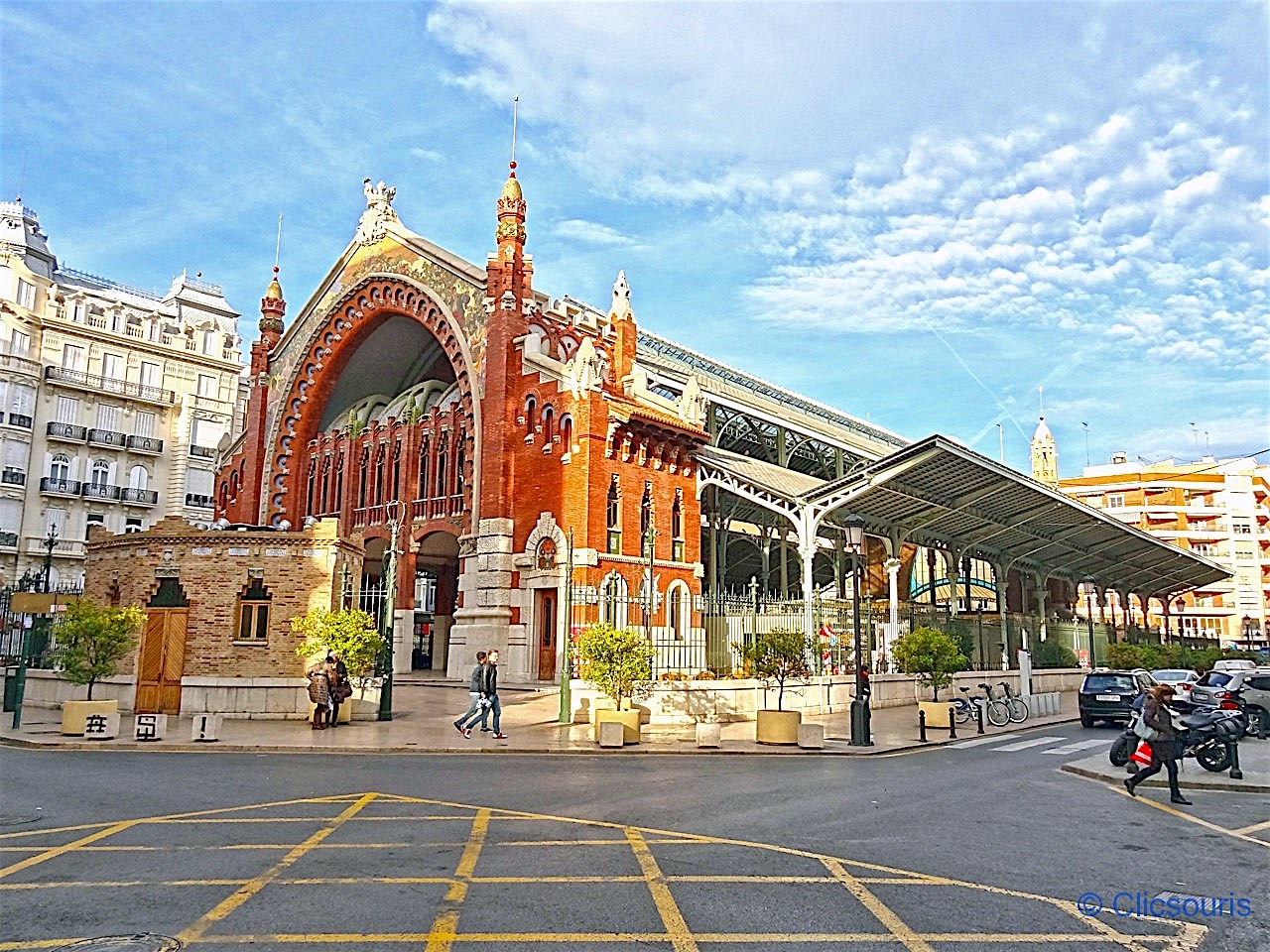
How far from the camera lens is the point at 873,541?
46.2m

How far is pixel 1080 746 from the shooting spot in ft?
64.2

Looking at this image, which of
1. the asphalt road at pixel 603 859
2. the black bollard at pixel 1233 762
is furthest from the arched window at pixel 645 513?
the black bollard at pixel 1233 762

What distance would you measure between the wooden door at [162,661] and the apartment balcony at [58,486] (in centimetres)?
3520

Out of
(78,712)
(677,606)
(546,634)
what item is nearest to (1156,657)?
(677,606)

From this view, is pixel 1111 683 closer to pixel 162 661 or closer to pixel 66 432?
pixel 162 661

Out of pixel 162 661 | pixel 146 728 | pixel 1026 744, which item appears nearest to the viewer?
pixel 146 728

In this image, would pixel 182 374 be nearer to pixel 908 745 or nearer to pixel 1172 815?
pixel 908 745

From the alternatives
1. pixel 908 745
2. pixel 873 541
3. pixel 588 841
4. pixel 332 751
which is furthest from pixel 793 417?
pixel 588 841

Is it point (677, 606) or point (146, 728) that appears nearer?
point (146, 728)

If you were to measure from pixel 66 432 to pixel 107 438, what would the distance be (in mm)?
2030

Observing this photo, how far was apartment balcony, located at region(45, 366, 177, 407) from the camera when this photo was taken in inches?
1998

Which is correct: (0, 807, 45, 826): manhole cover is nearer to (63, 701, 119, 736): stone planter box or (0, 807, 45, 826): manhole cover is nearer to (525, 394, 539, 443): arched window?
(63, 701, 119, 736): stone planter box

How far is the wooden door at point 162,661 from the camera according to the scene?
2059cm

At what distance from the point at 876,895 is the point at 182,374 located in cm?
5851
